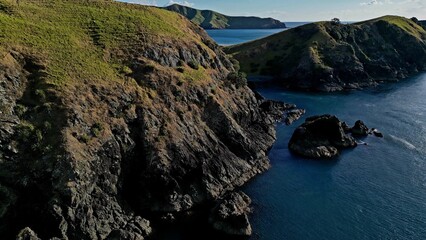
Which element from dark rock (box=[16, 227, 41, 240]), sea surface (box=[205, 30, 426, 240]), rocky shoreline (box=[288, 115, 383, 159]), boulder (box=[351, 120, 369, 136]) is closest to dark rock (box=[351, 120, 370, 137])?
boulder (box=[351, 120, 369, 136])

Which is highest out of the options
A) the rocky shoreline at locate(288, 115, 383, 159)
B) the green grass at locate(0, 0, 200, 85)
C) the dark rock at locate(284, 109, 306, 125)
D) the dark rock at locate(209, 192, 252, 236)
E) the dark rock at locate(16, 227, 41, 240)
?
the green grass at locate(0, 0, 200, 85)

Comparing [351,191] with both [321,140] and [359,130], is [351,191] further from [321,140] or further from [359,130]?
[359,130]

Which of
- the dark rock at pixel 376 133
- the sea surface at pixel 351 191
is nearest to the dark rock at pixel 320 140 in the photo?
the sea surface at pixel 351 191

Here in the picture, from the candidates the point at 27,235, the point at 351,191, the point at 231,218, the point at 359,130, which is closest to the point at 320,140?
the point at 359,130

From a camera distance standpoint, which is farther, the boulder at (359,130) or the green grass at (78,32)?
the boulder at (359,130)

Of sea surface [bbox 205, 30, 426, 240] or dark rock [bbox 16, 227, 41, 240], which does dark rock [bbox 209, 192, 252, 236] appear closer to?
sea surface [bbox 205, 30, 426, 240]

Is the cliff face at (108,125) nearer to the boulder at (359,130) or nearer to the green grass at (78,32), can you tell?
the green grass at (78,32)

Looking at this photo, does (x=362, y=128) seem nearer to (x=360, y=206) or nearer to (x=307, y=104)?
(x=307, y=104)
